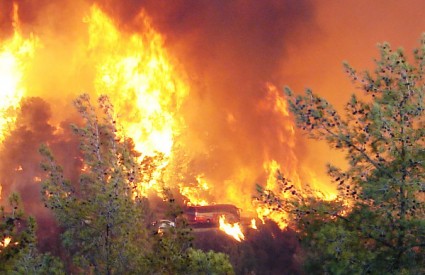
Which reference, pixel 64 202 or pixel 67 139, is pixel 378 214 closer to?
pixel 64 202

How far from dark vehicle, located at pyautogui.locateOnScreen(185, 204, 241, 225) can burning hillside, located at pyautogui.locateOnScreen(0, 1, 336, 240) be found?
2.42 metres

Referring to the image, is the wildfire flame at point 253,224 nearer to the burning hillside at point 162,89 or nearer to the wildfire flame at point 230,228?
the wildfire flame at point 230,228

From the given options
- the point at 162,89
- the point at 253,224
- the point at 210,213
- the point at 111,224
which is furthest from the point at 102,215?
the point at 162,89

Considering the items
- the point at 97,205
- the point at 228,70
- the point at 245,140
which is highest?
the point at 228,70

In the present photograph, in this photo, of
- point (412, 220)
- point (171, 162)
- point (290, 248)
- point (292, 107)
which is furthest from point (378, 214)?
point (171, 162)

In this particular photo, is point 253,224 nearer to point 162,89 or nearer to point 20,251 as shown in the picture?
point 162,89

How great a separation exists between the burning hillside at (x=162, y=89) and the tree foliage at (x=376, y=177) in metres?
19.5

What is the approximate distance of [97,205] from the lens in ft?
33.1

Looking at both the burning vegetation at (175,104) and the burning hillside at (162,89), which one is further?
the burning hillside at (162,89)

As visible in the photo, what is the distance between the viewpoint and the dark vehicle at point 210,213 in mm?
27359

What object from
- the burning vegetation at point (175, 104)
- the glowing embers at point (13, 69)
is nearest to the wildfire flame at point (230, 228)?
the burning vegetation at point (175, 104)

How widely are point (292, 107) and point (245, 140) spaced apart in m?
22.5

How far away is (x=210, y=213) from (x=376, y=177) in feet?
58.9

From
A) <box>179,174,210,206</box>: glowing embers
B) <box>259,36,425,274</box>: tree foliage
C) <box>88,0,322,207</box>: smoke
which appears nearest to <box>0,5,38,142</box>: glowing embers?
<box>88,0,322,207</box>: smoke
